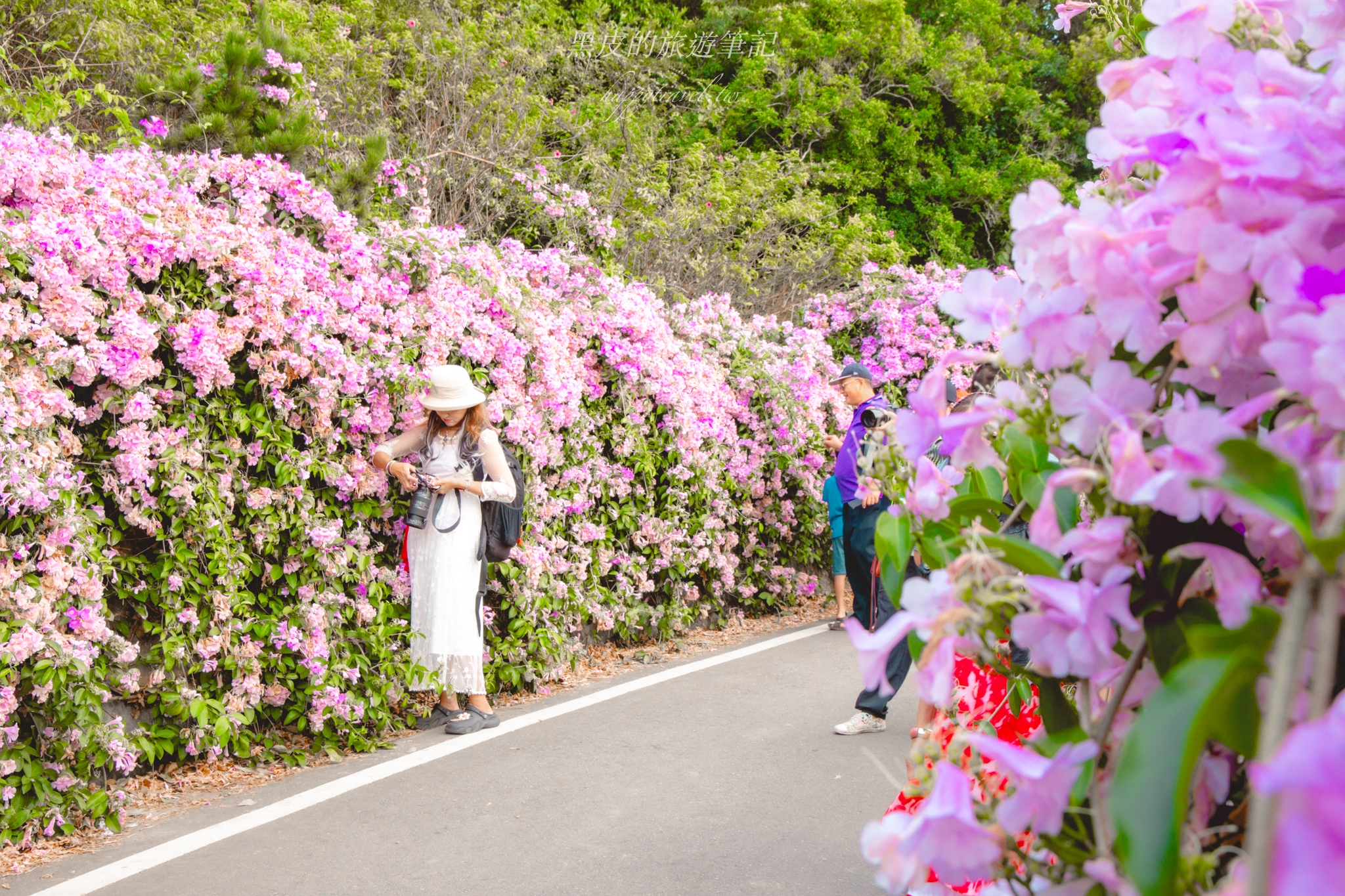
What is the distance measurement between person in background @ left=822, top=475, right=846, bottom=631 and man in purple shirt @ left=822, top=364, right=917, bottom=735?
163 cm

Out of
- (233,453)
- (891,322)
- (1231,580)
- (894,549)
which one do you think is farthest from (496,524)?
(891,322)

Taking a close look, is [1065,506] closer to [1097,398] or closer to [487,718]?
[1097,398]

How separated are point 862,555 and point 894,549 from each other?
198 inches

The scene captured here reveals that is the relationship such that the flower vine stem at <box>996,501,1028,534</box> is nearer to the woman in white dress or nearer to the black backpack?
the woman in white dress

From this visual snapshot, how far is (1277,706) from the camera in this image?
22.3 inches

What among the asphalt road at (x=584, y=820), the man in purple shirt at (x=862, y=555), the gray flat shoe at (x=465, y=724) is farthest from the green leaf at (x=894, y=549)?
the gray flat shoe at (x=465, y=724)

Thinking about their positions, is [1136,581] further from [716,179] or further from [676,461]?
[716,179]

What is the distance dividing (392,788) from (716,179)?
34.3 feet

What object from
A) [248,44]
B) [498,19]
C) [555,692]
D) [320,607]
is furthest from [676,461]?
[498,19]

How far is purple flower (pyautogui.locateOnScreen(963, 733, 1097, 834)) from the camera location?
74cm

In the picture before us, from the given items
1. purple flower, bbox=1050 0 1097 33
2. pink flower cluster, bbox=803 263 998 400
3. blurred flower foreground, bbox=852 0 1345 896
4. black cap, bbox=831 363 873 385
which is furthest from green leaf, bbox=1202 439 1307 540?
pink flower cluster, bbox=803 263 998 400

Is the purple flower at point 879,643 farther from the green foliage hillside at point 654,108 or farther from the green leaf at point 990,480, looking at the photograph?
the green foliage hillside at point 654,108

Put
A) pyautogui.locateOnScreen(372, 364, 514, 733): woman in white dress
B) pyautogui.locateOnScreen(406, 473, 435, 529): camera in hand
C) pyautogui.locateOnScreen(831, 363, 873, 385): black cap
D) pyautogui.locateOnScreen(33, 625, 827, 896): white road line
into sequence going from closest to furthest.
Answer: pyautogui.locateOnScreen(33, 625, 827, 896): white road line
pyautogui.locateOnScreen(406, 473, 435, 529): camera in hand
pyautogui.locateOnScreen(372, 364, 514, 733): woman in white dress
pyautogui.locateOnScreen(831, 363, 873, 385): black cap

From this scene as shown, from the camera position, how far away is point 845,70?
17.6 m
